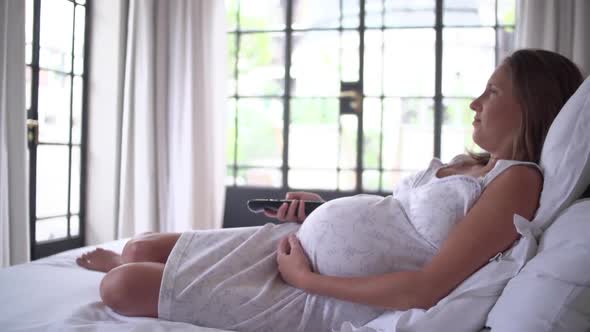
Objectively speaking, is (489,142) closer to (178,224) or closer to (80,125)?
(178,224)

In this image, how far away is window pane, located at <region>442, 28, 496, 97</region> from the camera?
3.89 m

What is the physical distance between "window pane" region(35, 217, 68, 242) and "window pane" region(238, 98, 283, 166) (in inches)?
55.4

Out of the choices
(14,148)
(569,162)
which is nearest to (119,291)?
(569,162)

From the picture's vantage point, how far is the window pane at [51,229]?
3.45 metres

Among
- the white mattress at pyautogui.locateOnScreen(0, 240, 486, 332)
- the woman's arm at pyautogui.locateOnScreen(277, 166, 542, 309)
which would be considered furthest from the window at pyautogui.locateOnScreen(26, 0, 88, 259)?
the woman's arm at pyautogui.locateOnScreen(277, 166, 542, 309)

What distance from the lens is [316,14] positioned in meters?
4.12

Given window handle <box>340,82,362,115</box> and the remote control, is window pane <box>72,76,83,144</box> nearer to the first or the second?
window handle <box>340,82,362,115</box>

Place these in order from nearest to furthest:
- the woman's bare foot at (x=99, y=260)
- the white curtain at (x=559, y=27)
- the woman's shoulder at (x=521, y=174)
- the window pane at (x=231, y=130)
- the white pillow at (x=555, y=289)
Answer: the white pillow at (x=555, y=289), the woman's shoulder at (x=521, y=174), the woman's bare foot at (x=99, y=260), the white curtain at (x=559, y=27), the window pane at (x=231, y=130)

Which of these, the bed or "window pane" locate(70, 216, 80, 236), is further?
"window pane" locate(70, 216, 80, 236)

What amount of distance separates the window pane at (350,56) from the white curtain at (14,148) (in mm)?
2227

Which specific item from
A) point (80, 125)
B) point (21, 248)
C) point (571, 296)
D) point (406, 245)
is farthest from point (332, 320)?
point (80, 125)

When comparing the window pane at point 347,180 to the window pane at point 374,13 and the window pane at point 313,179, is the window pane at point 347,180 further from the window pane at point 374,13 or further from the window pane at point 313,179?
the window pane at point 374,13

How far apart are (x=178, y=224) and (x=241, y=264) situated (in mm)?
2798

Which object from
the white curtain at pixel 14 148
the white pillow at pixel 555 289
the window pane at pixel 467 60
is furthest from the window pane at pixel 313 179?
the white pillow at pixel 555 289
